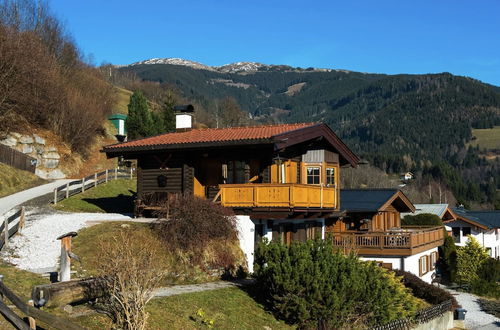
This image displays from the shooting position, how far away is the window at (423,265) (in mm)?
34438

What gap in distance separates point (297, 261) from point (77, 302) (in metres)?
7.52

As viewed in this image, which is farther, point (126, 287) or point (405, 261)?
point (405, 261)

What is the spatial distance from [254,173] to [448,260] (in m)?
21.3

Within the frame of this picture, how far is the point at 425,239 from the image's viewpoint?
33781 mm

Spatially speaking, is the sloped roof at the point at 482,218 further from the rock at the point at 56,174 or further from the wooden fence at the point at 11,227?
the wooden fence at the point at 11,227

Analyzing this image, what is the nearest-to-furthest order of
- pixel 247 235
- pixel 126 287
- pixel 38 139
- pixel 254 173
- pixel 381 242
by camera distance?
pixel 126 287 < pixel 247 235 < pixel 254 173 < pixel 381 242 < pixel 38 139

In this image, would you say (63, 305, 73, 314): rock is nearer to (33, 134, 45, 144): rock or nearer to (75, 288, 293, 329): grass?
(75, 288, 293, 329): grass

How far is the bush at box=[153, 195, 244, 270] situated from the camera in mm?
21344

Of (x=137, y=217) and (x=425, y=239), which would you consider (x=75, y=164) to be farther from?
(x=425, y=239)

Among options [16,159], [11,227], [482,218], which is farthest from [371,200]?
[16,159]

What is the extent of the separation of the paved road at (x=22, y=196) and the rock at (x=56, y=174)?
5230 mm

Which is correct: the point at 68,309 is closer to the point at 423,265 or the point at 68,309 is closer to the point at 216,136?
the point at 216,136

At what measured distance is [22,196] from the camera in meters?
Result: 36.9

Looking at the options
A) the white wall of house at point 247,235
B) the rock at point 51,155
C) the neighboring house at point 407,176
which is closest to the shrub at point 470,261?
the white wall of house at point 247,235
